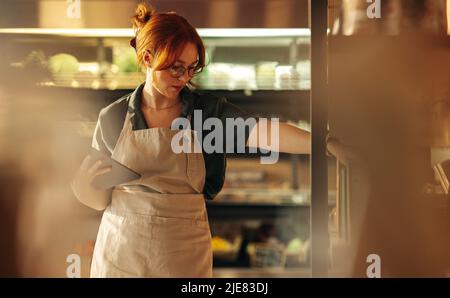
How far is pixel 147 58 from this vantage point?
1.70 metres

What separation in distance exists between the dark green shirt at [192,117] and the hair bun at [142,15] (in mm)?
190

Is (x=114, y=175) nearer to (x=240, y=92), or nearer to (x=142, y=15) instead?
(x=142, y=15)

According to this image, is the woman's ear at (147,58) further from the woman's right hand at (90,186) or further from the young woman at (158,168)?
the woman's right hand at (90,186)

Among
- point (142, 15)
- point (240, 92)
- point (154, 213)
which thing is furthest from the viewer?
point (240, 92)

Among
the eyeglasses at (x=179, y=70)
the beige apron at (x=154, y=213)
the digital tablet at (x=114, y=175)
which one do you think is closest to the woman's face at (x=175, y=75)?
the eyeglasses at (x=179, y=70)

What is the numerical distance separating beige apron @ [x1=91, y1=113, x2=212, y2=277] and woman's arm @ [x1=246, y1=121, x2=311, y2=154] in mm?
190

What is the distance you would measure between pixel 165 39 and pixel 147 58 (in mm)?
79

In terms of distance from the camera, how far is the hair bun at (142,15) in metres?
1.76

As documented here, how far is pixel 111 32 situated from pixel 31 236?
2.33 ft

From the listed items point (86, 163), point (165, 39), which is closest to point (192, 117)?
point (165, 39)

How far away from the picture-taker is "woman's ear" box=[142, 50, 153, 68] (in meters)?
1.69

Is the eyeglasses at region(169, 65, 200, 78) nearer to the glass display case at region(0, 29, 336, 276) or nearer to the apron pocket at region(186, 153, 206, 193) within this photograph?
the glass display case at region(0, 29, 336, 276)

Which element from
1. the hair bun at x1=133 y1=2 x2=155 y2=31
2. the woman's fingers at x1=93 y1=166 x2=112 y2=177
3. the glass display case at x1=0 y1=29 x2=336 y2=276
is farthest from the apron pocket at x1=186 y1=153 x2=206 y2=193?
the hair bun at x1=133 y1=2 x2=155 y2=31

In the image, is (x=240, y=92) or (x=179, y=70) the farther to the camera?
(x=240, y=92)
